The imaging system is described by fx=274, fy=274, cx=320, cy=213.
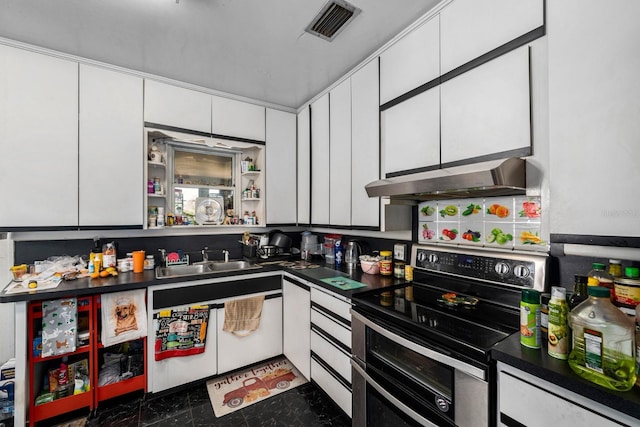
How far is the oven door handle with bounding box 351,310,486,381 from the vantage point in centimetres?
97

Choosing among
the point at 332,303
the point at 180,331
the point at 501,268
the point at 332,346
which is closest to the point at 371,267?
the point at 332,303

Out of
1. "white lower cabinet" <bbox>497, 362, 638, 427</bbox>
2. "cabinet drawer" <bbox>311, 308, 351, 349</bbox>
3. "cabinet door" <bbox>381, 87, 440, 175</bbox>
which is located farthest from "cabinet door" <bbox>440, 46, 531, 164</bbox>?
"cabinet drawer" <bbox>311, 308, 351, 349</bbox>

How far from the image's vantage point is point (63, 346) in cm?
171

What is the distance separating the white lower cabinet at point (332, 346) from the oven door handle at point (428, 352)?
A: 0.96 ft

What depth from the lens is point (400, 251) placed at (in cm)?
208

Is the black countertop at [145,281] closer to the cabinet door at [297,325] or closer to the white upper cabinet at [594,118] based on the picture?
the cabinet door at [297,325]

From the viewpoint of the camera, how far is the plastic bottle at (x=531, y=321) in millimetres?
938

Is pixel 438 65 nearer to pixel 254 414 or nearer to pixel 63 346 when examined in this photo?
pixel 254 414

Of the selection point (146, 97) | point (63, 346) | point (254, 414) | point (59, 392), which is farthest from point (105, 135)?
point (254, 414)

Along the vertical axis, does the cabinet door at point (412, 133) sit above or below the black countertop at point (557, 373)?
above

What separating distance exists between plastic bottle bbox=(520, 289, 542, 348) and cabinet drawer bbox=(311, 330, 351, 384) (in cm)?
99

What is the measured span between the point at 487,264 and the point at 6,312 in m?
3.38

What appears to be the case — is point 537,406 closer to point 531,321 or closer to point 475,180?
point 531,321

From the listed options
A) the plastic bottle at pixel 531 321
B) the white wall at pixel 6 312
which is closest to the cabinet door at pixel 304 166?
the plastic bottle at pixel 531 321
